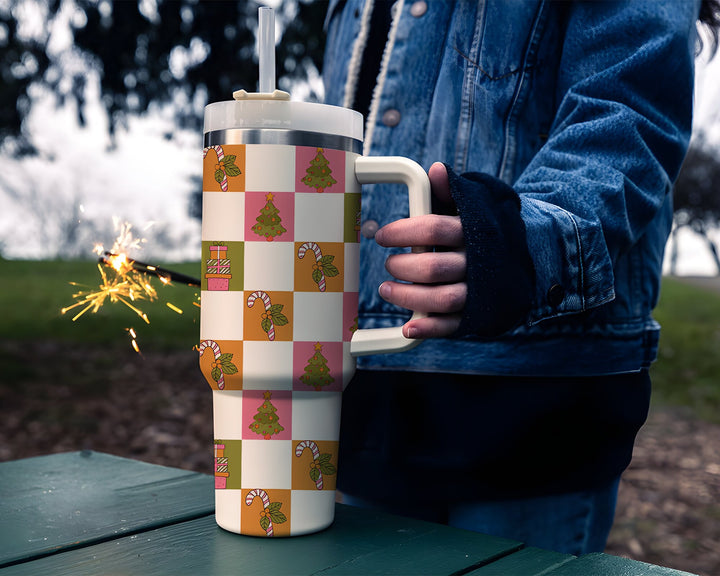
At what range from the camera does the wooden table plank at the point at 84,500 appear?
2.73ft

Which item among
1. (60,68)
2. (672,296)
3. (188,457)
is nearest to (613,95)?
(60,68)

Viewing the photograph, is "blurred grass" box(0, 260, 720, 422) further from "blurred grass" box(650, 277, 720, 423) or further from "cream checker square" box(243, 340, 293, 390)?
"cream checker square" box(243, 340, 293, 390)

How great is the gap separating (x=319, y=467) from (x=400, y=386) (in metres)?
0.31

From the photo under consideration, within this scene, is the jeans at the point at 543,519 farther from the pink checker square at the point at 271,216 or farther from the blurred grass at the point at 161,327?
the blurred grass at the point at 161,327

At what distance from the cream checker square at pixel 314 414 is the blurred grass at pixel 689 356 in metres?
5.80

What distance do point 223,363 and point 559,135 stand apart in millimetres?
508

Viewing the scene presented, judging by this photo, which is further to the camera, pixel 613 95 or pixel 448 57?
pixel 448 57

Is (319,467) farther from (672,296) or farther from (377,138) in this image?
(672,296)

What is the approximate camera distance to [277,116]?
77cm

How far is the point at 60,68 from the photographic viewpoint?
169 inches

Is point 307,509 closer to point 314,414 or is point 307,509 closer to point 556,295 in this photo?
point 314,414

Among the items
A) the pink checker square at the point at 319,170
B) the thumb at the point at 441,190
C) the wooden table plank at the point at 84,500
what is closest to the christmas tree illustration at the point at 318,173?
the pink checker square at the point at 319,170

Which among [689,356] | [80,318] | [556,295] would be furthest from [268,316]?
[689,356]

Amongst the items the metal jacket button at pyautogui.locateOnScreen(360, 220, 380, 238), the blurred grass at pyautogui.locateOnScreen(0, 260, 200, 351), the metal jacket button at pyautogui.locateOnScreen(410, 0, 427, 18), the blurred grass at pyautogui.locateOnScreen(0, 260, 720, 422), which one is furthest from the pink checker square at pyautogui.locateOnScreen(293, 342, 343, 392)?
the blurred grass at pyautogui.locateOnScreen(0, 260, 200, 351)
